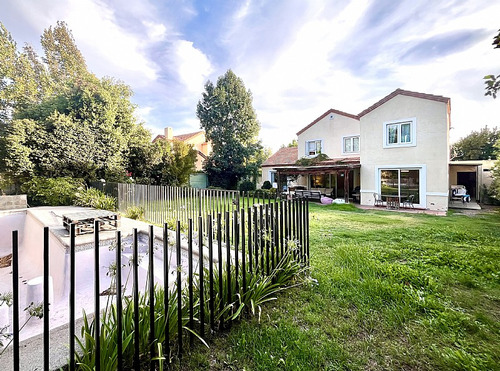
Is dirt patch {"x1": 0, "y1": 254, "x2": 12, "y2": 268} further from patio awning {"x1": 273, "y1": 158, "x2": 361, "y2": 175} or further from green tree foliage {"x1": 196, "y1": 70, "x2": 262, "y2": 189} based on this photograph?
green tree foliage {"x1": 196, "y1": 70, "x2": 262, "y2": 189}

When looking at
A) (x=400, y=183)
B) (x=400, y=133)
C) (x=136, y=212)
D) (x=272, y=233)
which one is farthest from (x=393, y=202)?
(x=136, y=212)

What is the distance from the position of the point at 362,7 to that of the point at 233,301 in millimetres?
9418

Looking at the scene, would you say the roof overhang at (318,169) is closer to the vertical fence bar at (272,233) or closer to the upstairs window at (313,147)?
the upstairs window at (313,147)

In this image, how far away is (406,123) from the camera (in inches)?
525

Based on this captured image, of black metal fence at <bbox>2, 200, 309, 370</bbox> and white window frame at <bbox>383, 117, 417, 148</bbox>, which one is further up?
white window frame at <bbox>383, 117, 417, 148</bbox>

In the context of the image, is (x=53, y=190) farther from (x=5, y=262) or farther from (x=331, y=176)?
(x=331, y=176)

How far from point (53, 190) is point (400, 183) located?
1947cm

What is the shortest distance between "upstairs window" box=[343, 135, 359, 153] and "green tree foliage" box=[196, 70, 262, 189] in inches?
410

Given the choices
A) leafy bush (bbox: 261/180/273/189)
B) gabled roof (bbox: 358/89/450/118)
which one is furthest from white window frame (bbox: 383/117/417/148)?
leafy bush (bbox: 261/180/273/189)

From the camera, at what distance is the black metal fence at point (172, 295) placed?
61.5 inches

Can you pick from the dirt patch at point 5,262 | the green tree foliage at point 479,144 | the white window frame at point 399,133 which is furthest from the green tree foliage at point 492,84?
the green tree foliage at point 479,144

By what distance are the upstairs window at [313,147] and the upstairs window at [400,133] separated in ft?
19.5

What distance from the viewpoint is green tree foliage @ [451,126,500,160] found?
27609 millimetres

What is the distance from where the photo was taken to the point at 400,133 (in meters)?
13.6
